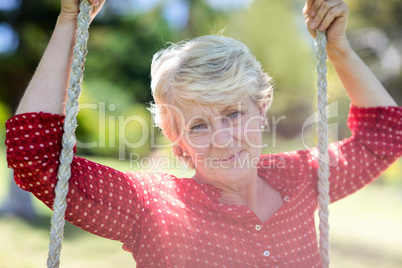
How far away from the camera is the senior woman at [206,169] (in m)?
0.92

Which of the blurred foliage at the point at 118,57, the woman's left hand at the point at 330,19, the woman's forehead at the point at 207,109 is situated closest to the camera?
the woman's forehead at the point at 207,109

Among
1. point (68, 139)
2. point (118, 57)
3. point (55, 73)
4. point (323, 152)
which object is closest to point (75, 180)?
point (68, 139)

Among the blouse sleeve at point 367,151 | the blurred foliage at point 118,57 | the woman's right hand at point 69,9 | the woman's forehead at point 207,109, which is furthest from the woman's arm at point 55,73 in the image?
the blurred foliage at point 118,57

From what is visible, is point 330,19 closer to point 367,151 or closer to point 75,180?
point 367,151

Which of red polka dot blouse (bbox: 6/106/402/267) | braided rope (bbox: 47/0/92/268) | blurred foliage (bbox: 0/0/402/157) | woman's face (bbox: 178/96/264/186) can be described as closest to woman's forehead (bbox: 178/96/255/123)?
woman's face (bbox: 178/96/264/186)

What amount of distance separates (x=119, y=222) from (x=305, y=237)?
0.54 metres

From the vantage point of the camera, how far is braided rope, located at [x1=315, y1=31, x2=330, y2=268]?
112 cm

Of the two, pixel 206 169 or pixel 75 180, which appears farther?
pixel 206 169

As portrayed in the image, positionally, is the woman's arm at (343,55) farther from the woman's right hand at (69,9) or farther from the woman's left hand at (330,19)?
the woman's right hand at (69,9)

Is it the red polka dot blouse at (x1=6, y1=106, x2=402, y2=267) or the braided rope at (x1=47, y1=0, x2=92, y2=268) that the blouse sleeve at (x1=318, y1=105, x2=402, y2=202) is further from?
the braided rope at (x1=47, y1=0, x2=92, y2=268)

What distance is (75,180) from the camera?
93 cm

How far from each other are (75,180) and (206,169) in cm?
37

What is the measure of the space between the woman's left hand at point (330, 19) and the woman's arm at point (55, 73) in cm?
67

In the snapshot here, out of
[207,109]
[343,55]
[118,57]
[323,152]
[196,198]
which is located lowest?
[196,198]
